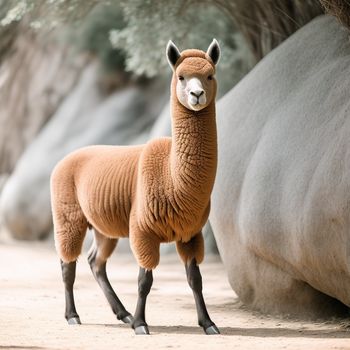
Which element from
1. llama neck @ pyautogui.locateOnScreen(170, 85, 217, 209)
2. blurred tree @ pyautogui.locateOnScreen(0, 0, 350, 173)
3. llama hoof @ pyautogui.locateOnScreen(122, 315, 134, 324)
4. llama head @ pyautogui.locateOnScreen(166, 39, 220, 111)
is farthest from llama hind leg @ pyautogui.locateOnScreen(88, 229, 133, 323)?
blurred tree @ pyautogui.locateOnScreen(0, 0, 350, 173)

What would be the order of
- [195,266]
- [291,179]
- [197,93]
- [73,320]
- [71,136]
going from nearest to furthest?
[197,93] < [195,266] < [291,179] < [73,320] < [71,136]

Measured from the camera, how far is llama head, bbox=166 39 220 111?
228 inches

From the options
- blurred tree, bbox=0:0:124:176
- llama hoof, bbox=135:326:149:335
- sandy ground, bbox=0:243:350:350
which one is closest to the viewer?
sandy ground, bbox=0:243:350:350

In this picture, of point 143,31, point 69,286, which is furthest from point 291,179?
point 143,31

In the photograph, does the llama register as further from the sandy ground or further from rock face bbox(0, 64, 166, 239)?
rock face bbox(0, 64, 166, 239)

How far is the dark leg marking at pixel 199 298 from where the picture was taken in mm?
6031

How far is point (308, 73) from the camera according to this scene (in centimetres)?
702

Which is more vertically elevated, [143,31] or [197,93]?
[143,31]

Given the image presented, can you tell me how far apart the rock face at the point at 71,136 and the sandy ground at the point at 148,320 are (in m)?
4.07

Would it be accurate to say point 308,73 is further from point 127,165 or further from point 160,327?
point 160,327

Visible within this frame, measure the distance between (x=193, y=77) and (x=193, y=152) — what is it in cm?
48

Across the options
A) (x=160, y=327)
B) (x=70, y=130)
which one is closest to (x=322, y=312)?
(x=160, y=327)

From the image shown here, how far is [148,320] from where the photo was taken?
685 centimetres

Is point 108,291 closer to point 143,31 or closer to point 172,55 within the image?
point 172,55
